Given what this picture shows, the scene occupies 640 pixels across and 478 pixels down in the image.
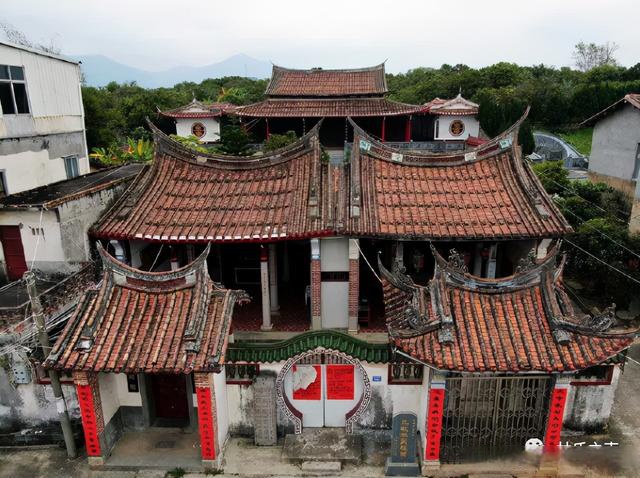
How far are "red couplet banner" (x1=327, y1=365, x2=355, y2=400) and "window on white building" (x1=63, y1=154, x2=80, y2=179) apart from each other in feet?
46.8

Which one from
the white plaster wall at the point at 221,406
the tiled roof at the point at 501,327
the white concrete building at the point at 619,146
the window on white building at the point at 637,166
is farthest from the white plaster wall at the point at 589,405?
the window on white building at the point at 637,166

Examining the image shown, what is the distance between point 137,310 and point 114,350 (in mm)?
1094

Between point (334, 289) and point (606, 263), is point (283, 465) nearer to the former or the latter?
point (334, 289)

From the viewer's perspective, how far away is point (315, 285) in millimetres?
14625

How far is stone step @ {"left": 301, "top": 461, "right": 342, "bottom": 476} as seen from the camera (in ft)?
34.7

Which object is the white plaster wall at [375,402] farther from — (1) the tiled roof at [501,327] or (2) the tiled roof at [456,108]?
(2) the tiled roof at [456,108]

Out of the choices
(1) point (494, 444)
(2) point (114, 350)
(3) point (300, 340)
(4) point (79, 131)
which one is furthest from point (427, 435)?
(4) point (79, 131)

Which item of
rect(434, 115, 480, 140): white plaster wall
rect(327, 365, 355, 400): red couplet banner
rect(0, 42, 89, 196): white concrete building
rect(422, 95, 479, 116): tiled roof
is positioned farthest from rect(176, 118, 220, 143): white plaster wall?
rect(327, 365, 355, 400): red couplet banner

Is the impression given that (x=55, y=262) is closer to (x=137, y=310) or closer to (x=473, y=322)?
(x=137, y=310)

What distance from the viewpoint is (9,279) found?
1370 cm

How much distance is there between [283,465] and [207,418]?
2.13 metres

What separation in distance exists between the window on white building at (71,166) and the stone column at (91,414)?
37.8ft

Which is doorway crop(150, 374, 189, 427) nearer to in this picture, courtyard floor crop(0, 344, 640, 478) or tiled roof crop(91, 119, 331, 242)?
courtyard floor crop(0, 344, 640, 478)

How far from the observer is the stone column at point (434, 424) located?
10.1 m
